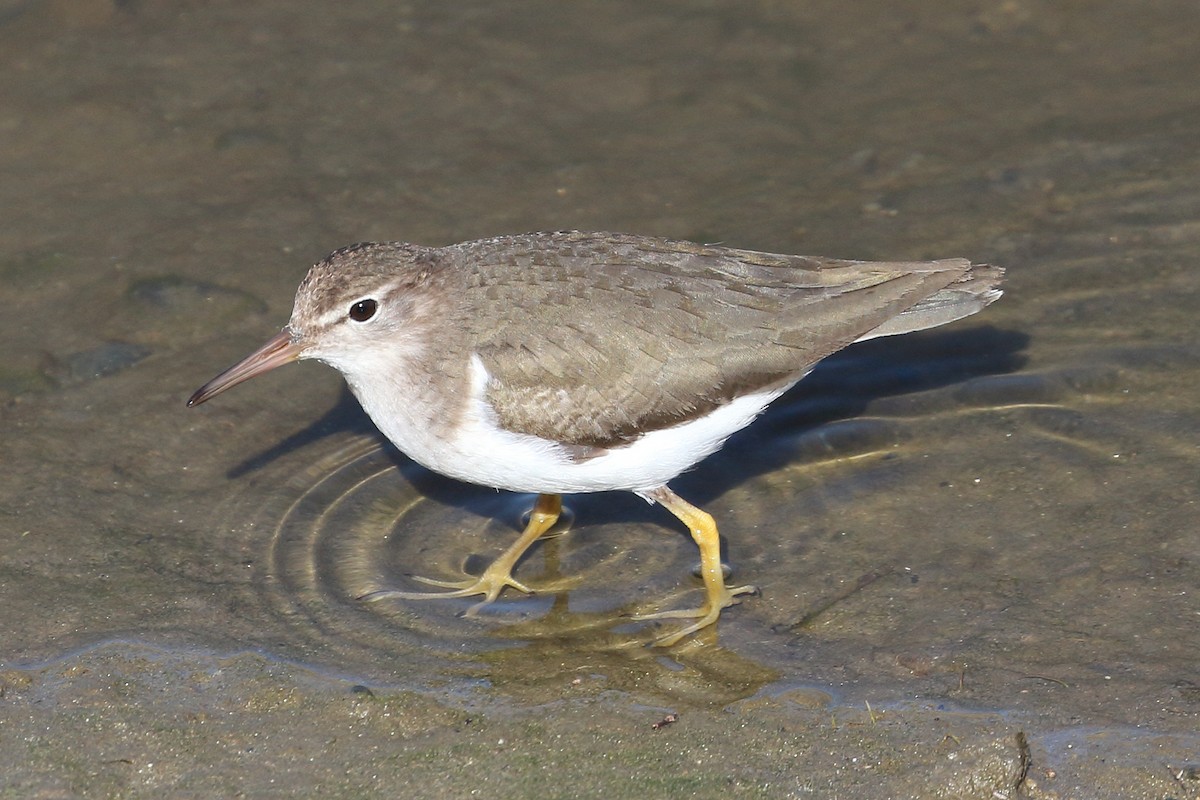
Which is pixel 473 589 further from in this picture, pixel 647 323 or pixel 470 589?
pixel 647 323

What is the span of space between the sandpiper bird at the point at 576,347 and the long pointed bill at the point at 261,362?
11mm

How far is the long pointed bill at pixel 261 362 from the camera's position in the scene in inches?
273

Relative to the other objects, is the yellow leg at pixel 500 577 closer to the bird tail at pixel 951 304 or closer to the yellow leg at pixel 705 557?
the yellow leg at pixel 705 557

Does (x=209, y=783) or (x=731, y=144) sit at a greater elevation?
(x=731, y=144)

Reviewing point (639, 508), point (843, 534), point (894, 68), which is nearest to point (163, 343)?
point (639, 508)

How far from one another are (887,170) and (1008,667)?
5012 mm

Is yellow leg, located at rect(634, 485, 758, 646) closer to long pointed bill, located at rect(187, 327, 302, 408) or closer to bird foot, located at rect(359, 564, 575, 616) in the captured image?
bird foot, located at rect(359, 564, 575, 616)

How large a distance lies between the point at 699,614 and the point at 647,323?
1475 millimetres

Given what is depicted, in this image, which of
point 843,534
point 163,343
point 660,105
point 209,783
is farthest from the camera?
point 660,105

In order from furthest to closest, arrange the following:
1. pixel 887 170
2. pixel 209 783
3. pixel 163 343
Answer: pixel 887 170, pixel 163 343, pixel 209 783

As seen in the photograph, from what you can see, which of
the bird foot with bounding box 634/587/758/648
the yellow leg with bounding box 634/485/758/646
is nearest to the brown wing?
the yellow leg with bounding box 634/485/758/646

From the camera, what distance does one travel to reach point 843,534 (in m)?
7.35

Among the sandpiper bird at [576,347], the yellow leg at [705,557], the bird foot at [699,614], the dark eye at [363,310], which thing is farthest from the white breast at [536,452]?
the bird foot at [699,614]

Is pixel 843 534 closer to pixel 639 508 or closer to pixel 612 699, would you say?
pixel 639 508
